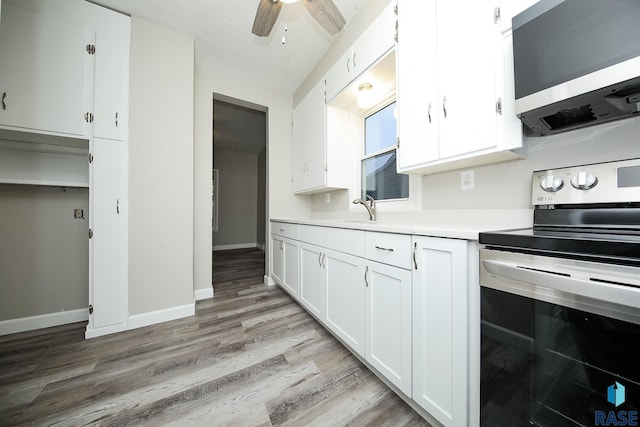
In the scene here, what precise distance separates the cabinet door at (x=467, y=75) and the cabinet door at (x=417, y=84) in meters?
0.05

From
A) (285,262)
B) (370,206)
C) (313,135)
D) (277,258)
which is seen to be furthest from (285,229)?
(313,135)

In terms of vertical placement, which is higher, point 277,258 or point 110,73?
point 110,73

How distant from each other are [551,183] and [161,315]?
289 centimetres

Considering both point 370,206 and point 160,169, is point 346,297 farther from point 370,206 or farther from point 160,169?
point 160,169

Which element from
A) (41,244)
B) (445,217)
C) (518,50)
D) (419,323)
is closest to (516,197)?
(445,217)

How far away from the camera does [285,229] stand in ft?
8.00

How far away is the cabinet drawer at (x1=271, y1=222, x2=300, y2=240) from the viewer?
7.21 feet

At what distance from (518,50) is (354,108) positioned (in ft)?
5.01

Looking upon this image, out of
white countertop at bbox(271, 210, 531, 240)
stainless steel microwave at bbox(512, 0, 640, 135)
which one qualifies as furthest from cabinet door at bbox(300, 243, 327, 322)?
stainless steel microwave at bbox(512, 0, 640, 135)

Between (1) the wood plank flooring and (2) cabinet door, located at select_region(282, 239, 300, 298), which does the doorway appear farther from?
(1) the wood plank flooring

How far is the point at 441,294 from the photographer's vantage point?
35.0 inches

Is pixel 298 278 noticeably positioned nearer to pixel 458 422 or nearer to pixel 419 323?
pixel 419 323

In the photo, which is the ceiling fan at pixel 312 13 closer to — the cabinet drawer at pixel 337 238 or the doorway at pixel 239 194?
Answer: the cabinet drawer at pixel 337 238

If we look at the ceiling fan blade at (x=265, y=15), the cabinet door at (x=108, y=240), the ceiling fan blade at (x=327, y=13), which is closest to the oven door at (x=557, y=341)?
the ceiling fan blade at (x=327, y=13)
